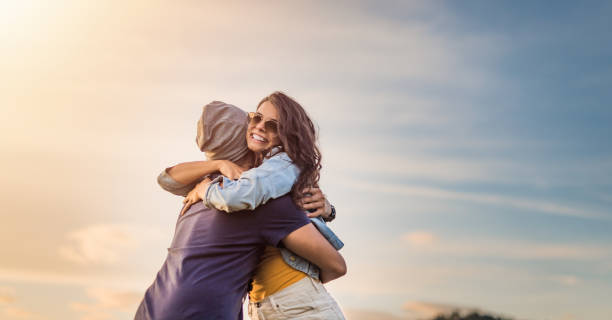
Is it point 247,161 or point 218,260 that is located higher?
point 247,161

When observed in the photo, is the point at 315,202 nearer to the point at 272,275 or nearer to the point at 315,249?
the point at 315,249

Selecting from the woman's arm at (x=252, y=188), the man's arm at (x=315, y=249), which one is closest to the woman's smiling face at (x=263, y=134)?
the woman's arm at (x=252, y=188)

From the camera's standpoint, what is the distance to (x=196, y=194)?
4.29 m

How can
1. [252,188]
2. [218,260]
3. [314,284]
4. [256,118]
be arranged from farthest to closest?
[256,118] < [314,284] < [218,260] < [252,188]

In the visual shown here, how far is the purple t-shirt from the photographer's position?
3887mm

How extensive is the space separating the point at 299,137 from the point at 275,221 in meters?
0.74

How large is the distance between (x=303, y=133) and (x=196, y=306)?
1.47 metres

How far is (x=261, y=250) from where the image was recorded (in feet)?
13.5

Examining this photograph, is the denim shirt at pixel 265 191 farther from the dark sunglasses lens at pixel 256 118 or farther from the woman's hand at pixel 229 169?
the dark sunglasses lens at pixel 256 118

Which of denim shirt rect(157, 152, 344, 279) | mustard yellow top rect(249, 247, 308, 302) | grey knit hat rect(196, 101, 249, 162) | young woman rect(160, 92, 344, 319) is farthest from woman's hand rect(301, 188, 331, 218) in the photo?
grey knit hat rect(196, 101, 249, 162)

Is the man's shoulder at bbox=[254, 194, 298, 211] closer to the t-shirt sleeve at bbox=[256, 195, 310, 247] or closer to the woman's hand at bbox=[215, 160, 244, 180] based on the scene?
the t-shirt sleeve at bbox=[256, 195, 310, 247]

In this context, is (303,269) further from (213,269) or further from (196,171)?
(196,171)

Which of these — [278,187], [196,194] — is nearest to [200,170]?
[196,194]

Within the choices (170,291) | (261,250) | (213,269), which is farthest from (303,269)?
(170,291)
